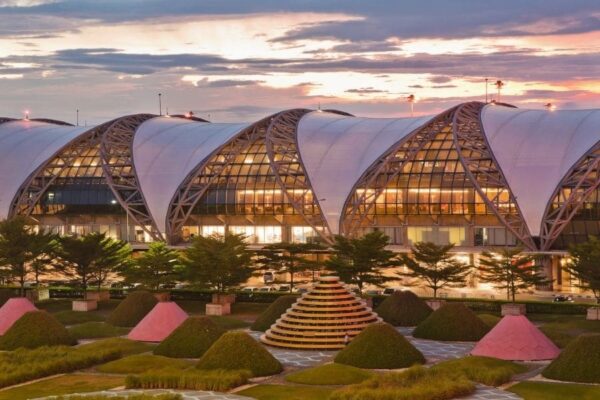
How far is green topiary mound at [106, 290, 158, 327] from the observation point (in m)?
89.5

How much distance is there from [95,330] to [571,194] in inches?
2115

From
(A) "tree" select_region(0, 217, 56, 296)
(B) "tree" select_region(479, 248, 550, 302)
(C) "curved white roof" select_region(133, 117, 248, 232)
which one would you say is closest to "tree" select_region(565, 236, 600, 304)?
(B) "tree" select_region(479, 248, 550, 302)

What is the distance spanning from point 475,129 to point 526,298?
24.7m

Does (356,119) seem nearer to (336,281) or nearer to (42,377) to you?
(336,281)

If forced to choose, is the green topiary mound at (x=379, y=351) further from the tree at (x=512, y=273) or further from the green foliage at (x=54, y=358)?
the tree at (x=512, y=273)

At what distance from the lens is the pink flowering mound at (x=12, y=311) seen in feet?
278

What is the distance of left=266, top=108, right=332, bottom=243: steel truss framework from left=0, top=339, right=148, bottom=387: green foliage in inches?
2217

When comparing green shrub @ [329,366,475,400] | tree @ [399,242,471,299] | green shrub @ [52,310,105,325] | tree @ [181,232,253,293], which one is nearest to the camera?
green shrub @ [329,366,475,400]

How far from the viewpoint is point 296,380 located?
64.3m

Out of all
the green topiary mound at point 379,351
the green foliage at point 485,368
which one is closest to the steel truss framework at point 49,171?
the green topiary mound at point 379,351

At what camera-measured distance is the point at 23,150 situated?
492 ft

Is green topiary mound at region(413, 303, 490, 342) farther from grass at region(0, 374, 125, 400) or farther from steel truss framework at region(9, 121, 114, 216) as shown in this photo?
steel truss framework at region(9, 121, 114, 216)

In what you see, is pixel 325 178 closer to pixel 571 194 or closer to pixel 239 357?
pixel 571 194

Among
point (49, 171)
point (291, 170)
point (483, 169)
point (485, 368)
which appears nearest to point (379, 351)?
point (485, 368)
